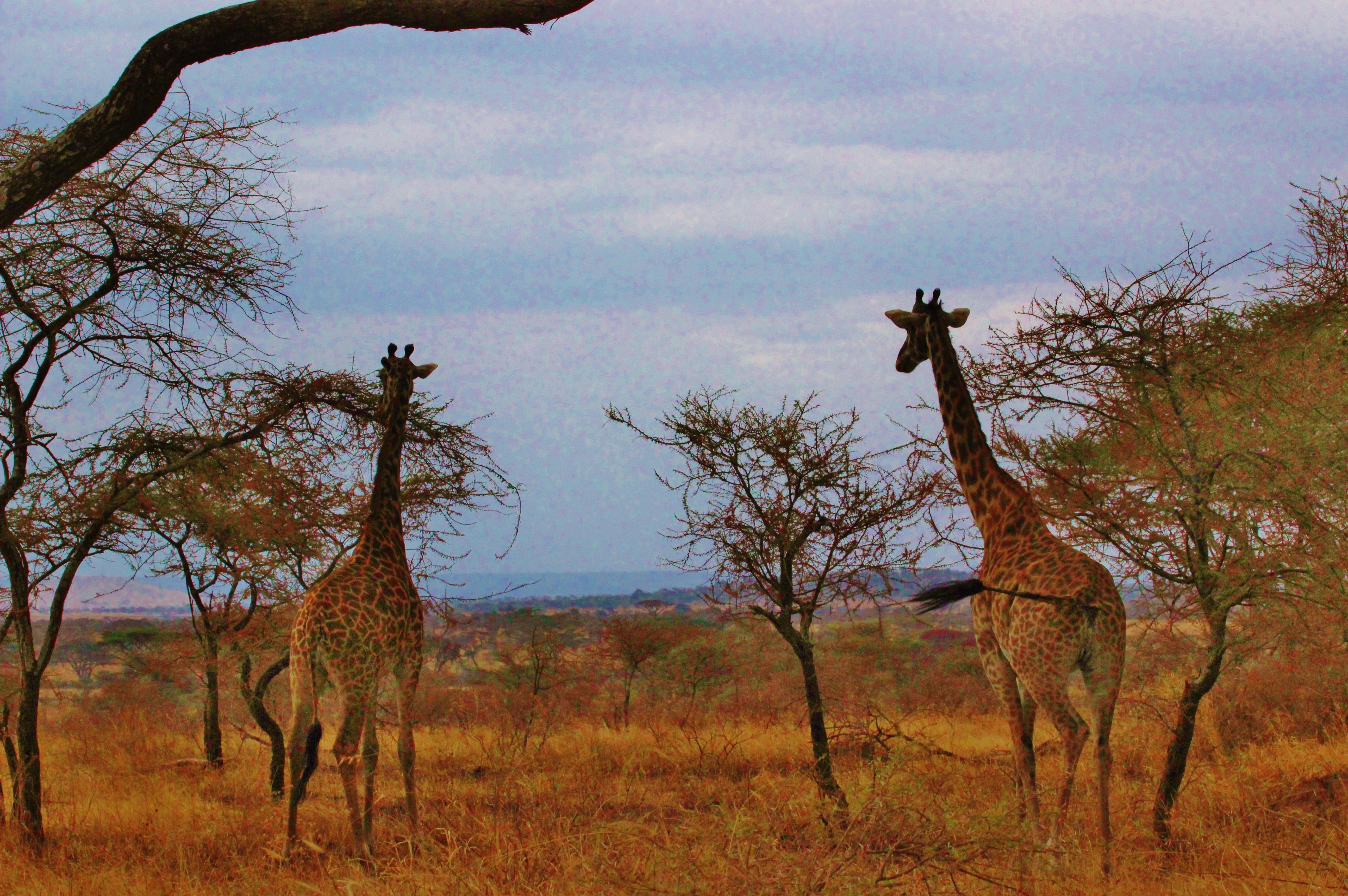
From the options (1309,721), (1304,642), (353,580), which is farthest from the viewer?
(1309,721)

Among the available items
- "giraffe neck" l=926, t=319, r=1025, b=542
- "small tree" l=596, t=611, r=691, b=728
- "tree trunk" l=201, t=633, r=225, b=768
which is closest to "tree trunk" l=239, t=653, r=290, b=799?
"tree trunk" l=201, t=633, r=225, b=768

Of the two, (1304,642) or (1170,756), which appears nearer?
(1170,756)

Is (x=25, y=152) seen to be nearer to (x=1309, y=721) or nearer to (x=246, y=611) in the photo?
(x=246, y=611)

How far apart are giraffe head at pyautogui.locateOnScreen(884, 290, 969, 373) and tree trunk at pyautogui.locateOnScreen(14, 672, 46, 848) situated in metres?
6.87

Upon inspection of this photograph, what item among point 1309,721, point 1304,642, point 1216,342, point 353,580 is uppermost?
point 1216,342

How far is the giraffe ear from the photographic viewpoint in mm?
8695

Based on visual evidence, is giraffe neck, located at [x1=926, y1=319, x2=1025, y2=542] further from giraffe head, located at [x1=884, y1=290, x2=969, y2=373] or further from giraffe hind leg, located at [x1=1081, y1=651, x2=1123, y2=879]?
giraffe hind leg, located at [x1=1081, y1=651, x2=1123, y2=879]

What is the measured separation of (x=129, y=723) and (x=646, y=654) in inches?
382

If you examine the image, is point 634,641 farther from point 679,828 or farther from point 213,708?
point 679,828

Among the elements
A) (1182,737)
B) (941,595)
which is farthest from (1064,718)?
(1182,737)

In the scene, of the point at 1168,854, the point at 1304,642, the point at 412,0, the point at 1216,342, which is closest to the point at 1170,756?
the point at 1168,854

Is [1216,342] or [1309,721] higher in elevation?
[1216,342]

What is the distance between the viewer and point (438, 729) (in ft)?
60.1

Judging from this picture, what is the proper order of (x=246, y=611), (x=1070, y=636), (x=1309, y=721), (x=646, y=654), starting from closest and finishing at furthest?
(x=1070, y=636) → (x=1309, y=721) → (x=246, y=611) → (x=646, y=654)
